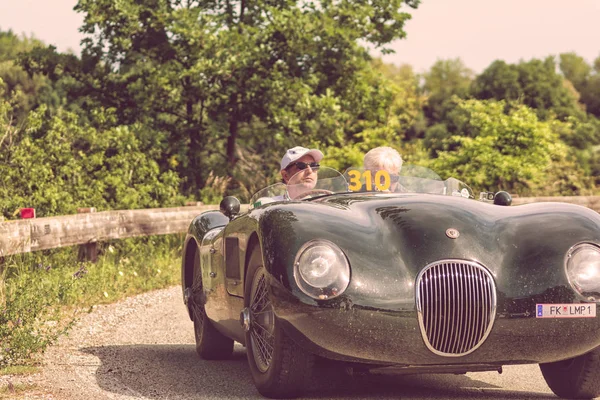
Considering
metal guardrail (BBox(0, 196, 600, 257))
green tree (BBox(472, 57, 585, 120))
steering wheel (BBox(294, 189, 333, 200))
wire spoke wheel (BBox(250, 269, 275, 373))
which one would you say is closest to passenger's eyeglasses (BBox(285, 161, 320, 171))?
steering wheel (BBox(294, 189, 333, 200))

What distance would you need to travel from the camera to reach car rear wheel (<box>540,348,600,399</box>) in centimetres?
555

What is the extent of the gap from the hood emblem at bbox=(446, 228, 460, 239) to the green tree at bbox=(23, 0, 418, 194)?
55.9 feet

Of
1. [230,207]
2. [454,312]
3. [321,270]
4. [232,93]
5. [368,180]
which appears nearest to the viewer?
[454,312]

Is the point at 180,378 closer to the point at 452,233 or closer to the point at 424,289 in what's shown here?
the point at 424,289

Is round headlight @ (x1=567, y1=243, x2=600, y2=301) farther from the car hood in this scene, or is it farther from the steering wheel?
the steering wheel

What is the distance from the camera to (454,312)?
5051 mm

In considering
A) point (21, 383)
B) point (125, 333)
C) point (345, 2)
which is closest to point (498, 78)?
point (345, 2)

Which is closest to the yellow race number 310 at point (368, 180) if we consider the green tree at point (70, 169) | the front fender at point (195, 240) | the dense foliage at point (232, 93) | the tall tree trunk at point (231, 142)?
the front fender at point (195, 240)

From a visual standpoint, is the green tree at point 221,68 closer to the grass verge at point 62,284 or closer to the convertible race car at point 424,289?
the grass verge at point 62,284

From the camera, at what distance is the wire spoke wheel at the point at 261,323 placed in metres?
5.52

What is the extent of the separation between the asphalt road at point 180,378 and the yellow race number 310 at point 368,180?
3.85 feet

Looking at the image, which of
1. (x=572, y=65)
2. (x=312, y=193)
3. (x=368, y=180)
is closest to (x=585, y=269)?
(x=368, y=180)

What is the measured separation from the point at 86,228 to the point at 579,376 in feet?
25.9

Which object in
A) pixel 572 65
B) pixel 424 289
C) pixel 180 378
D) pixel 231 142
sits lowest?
pixel 180 378
